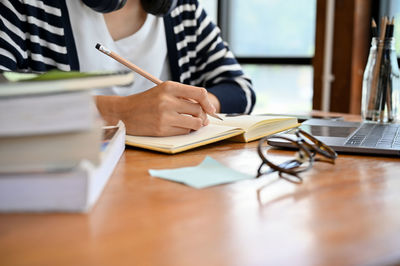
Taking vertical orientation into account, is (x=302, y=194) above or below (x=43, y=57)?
below

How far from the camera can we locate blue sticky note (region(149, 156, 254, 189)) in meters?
0.64

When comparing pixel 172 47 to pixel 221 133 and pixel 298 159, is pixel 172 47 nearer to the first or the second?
pixel 221 133

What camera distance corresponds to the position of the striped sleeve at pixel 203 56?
4.87 ft

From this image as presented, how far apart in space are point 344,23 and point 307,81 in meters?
0.63

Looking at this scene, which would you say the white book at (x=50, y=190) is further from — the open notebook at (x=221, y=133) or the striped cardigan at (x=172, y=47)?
the striped cardigan at (x=172, y=47)

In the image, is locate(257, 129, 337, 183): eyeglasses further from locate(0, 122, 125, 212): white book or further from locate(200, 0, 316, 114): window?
locate(200, 0, 316, 114): window

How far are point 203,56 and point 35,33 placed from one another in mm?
564

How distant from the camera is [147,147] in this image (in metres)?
0.85

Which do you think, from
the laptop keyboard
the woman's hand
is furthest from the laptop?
the woman's hand

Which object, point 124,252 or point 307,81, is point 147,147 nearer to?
point 124,252

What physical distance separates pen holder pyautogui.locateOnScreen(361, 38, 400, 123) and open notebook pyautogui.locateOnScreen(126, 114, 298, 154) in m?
0.29

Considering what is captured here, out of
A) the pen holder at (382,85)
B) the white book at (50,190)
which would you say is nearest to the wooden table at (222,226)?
the white book at (50,190)

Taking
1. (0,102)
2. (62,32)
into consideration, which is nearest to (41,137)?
(0,102)

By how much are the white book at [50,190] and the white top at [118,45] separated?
33.0 inches
